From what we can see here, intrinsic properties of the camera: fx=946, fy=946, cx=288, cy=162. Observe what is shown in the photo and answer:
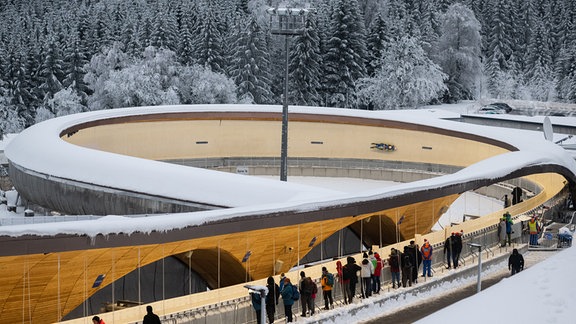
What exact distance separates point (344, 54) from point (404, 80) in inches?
242

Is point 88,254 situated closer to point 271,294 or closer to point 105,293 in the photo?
point 105,293

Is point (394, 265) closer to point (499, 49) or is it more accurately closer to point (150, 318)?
point (150, 318)

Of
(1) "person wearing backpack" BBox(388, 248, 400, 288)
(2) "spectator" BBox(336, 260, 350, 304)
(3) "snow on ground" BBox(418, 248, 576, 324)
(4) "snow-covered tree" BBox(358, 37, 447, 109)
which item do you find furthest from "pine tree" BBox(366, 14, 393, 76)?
(3) "snow on ground" BBox(418, 248, 576, 324)

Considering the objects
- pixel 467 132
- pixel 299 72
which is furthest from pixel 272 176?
pixel 299 72

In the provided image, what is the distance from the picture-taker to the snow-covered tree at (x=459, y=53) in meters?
87.6

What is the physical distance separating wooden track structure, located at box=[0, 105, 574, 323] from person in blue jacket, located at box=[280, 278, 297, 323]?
1.62 m

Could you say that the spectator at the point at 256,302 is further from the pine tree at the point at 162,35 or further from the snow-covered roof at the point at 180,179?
the pine tree at the point at 162,35

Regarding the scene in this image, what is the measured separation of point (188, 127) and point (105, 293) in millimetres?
25452

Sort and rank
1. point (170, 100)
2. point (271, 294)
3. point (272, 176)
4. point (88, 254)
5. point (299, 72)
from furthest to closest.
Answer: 1. point (299, 72)
2. point (170, 100)
3. point (272, 176)
4. point (271, 294)
5. point (88, 254)

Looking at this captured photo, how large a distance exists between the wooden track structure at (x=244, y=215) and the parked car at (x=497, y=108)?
28498 mm

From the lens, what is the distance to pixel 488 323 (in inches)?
489

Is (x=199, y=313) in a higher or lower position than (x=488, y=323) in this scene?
lower

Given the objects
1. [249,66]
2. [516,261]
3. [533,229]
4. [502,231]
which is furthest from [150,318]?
[249,66]

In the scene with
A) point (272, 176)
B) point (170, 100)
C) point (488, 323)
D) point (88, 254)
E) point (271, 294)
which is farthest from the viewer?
point (170, 100)
